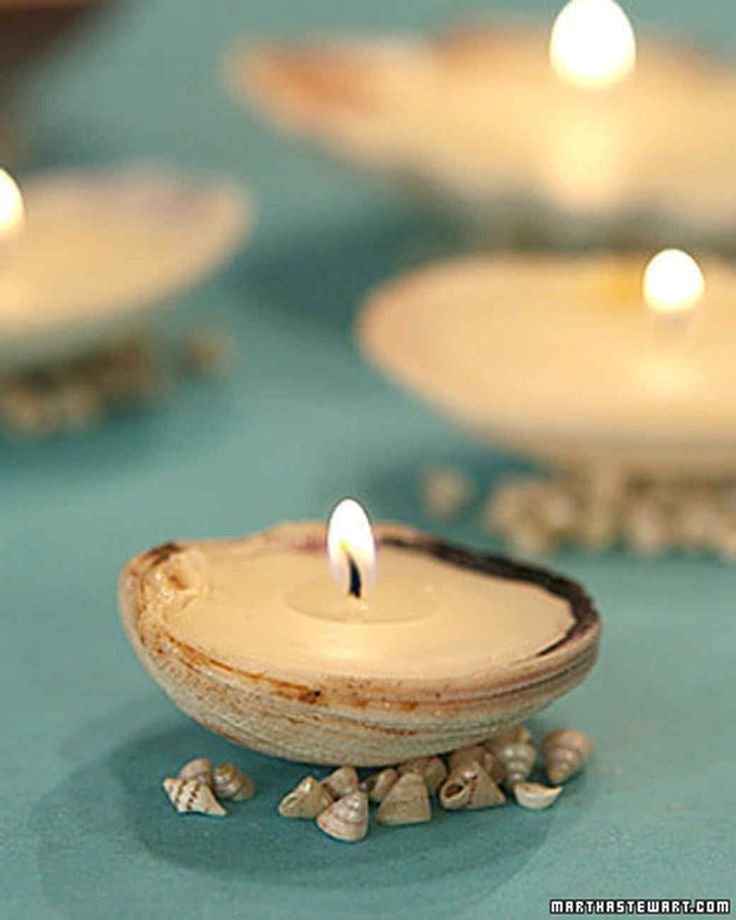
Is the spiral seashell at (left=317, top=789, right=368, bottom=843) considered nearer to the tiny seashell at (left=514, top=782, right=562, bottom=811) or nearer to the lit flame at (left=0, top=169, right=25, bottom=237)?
the tiny seashell at (left=514, top=782, right=562, bottom=811)

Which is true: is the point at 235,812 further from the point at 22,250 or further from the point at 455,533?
the point at 22,250

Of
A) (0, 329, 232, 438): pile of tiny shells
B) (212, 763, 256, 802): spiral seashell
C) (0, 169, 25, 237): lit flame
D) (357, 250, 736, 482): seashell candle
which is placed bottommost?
(0, 329, 232, 438): pile of tiny shells

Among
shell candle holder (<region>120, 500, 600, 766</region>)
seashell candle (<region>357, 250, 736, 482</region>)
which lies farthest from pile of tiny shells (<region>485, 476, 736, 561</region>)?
shell candle holder (<region>120, 500, 600, 766</region>)

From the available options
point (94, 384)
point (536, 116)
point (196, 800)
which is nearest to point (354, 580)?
point (196, 800)

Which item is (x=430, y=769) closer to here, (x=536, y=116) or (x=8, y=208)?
(x=8, y=208)

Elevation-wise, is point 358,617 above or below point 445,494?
above

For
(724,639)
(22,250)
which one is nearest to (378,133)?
(22,250)
